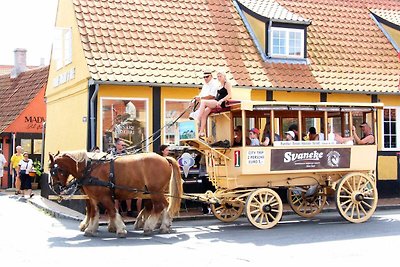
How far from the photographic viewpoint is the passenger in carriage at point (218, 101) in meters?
12.6

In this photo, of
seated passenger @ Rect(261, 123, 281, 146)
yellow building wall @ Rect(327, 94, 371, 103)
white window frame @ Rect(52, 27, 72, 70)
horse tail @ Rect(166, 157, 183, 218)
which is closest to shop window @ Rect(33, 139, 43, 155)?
white window frame @ Rect(52, 27, 72, 70)

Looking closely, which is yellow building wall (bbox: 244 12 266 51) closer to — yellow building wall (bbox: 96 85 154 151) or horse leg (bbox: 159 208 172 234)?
yellow building wall (bbox: 96 85 154 151)

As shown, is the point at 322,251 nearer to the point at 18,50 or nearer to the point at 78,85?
the point at 78,85

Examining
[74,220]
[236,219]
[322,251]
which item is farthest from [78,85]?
[322,251]

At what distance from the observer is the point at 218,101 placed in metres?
12.7

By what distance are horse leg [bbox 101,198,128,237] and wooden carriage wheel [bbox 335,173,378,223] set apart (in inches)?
174

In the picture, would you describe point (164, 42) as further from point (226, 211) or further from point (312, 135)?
point (226, 211)

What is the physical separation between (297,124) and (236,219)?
253 cm

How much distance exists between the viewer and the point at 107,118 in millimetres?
15844

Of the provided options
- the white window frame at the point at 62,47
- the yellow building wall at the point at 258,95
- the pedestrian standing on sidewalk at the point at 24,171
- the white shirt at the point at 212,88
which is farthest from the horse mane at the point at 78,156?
the pedestrian standing on sidewalk at the point at 24,171

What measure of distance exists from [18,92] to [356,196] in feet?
65.7

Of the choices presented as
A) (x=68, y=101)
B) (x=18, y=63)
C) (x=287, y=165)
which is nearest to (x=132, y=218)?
(x=287, y=165)

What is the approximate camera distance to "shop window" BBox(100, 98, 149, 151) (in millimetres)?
15844

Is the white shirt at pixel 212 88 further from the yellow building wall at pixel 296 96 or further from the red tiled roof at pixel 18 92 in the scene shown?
the red tiled roof at pixel 18 92
